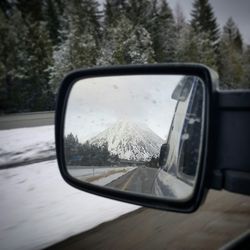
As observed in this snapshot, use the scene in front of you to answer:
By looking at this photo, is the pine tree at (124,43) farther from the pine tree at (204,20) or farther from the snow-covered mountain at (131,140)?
the snow-covered mountain at (131,140)

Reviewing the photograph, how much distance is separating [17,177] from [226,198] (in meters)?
4.00

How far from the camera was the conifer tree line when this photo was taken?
32656 millimetres

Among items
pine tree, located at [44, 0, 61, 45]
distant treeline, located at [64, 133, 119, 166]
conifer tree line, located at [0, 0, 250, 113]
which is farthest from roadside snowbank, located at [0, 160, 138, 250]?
pine tree, located at [44, 0, 61, 45]

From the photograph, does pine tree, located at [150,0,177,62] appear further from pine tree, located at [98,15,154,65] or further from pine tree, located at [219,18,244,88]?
pine tree, located at [219,18,244,88]

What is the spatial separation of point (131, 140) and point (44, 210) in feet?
10.8

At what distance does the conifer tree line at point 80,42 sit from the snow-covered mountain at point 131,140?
28831mm

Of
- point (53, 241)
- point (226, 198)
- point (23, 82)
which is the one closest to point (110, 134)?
point (53, 241)

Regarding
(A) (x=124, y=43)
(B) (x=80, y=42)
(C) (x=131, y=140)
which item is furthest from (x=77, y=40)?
(C) (x=131, y=140)

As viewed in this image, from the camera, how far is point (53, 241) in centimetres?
362

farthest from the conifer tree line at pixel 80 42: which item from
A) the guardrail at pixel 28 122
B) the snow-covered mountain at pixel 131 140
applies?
the snow-covered mountain at pixel 131 140

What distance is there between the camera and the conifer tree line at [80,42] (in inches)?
1286

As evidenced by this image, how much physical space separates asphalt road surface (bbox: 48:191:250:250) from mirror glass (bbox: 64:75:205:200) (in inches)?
65.7

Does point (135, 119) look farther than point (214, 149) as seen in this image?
Yes

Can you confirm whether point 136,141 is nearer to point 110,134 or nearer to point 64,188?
point 110,134
